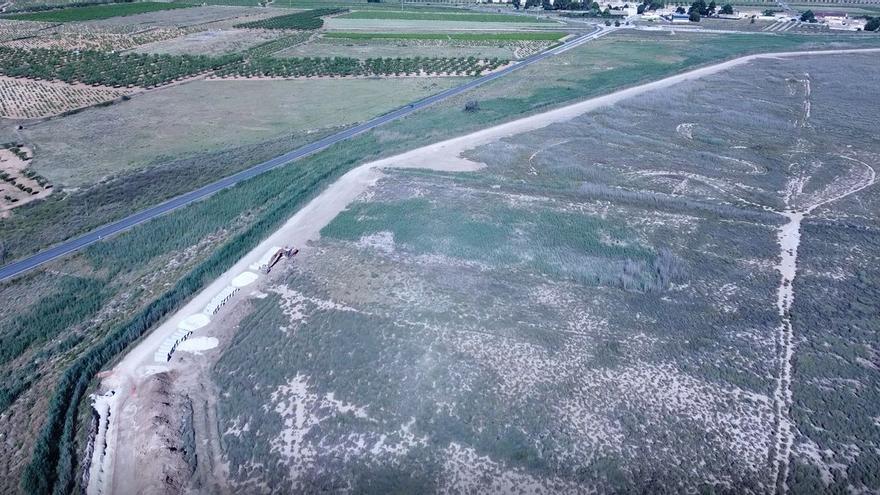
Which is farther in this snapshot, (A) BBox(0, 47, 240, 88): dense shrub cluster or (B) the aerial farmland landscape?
(A) BBox(0, 47, 240, 88): dense shrub cluster

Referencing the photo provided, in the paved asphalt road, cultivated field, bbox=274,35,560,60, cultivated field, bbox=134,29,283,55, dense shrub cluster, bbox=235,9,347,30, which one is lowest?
the paved asphalt road

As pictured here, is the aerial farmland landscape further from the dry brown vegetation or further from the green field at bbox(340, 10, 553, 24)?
the green field at bbox(340, 10, 553, 24)

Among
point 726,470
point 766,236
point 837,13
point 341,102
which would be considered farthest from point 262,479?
point 837,13

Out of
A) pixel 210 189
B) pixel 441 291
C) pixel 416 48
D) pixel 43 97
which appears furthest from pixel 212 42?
pixel 441 291

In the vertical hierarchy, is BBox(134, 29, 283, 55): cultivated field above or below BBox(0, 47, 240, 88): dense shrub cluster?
Answer: above

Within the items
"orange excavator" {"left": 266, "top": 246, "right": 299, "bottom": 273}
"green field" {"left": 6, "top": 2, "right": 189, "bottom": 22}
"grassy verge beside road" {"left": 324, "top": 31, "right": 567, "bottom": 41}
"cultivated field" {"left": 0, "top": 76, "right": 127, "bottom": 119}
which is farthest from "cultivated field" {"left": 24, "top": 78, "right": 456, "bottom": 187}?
"green field" {"left": 6, "top": 2, "right": 189, "bottom": 22}

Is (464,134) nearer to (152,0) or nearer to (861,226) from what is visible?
(861,226)

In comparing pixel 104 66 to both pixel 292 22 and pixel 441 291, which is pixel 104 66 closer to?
pixel 292 22
